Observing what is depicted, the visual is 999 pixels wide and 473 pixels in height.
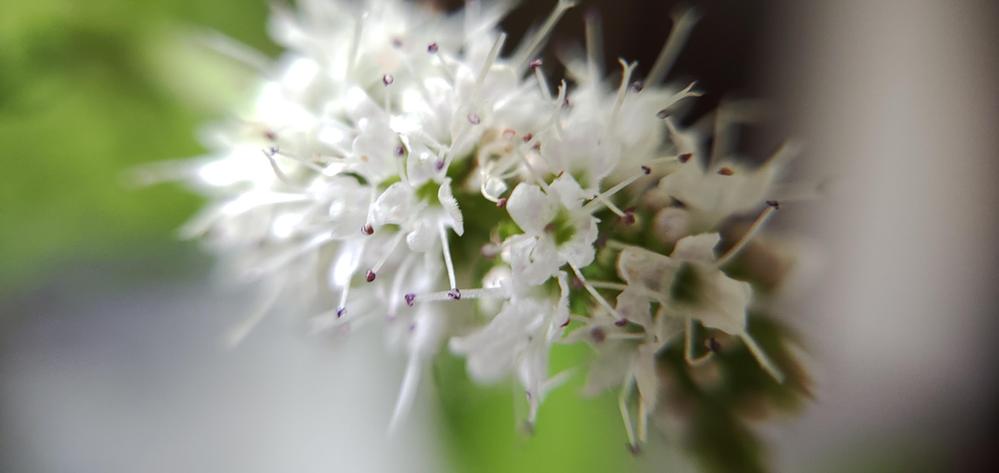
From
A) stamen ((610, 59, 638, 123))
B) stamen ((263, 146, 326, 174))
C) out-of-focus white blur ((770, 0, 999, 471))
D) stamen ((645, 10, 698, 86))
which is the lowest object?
out-of-focus white blur ((770, 0, 999, 471))

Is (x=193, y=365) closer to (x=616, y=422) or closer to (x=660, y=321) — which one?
(x=616, y=422)

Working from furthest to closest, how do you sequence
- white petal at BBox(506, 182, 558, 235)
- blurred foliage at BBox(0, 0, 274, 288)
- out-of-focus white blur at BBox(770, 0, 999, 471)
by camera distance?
out-of-focus white blur at BBox(770, 0, 999, 471) < blurred foliage at BBox(0, 0, 274, 288) < white petal at BBox(506, 182, 558, 235)

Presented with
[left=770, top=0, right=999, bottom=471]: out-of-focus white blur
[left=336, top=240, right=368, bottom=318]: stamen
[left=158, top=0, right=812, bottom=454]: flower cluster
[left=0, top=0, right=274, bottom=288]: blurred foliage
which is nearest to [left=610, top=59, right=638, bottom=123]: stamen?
[left=158, top=0, right=812, bottom=454]: flower cluster

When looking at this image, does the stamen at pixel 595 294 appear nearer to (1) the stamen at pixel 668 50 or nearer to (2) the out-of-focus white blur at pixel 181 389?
(1) the stamen at pixel 668 50

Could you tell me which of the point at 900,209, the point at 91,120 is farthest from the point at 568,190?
the point at 900,209

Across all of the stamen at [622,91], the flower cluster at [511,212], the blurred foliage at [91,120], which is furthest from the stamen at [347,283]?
the blurred foliage at [91,120]

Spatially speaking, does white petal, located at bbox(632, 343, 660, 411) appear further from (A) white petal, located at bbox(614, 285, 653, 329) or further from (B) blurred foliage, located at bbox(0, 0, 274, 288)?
(B) blurred foliage, located at bbox(0, 0, 274, 288)

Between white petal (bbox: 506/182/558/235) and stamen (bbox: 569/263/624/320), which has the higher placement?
white petal (bbox: 506/182/558/235)

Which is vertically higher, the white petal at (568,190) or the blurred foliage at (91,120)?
the blurred foliage at (91,120)
